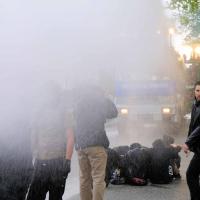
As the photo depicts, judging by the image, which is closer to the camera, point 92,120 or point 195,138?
point 92,120

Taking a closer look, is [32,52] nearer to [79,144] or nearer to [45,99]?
[45,99]

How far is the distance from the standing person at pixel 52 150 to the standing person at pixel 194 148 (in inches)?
64.3

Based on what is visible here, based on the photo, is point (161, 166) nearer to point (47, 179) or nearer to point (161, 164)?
point (161, 164)

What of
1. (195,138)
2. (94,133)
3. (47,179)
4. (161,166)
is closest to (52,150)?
(47,179)

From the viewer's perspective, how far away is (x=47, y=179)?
4.15m

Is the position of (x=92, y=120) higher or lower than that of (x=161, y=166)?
higher

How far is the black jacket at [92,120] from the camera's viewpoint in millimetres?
5254

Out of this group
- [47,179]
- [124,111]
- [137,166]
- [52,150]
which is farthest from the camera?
[124,111]

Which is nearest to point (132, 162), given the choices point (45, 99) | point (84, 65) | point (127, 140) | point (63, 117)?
point (63, 117)

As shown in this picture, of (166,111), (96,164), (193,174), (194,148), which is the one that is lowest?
(166,111)

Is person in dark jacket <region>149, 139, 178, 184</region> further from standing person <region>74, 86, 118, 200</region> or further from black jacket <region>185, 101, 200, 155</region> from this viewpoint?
standing person <region>74, 86, 118, 200</region>

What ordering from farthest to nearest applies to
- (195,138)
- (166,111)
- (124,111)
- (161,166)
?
1. (166,111)
2. (124,111)
3. (161,166)
4. (195,138)

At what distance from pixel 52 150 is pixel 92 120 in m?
1.03

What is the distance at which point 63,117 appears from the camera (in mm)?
4246
